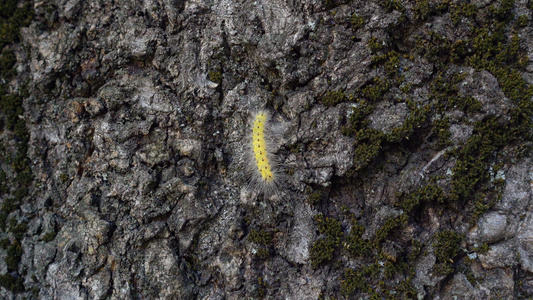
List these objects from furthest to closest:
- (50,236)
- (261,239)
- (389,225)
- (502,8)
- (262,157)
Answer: (50,236), (262,157), (261,239), (389,225), (502,8)

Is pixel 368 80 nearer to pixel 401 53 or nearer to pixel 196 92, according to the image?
pixel 401 53

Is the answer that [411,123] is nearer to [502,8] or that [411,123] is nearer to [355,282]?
[502,8]

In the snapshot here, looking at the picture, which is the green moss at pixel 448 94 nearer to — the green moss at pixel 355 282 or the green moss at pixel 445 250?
the green moss at pixel 445 250

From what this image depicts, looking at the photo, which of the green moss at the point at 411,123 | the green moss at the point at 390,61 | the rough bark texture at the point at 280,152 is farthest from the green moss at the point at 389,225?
the green moss at the point at 390,61

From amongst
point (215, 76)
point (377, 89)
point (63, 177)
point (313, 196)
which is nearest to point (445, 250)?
point (313, 196)

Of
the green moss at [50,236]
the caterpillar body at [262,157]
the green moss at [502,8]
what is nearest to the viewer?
the green moss at [502,8]

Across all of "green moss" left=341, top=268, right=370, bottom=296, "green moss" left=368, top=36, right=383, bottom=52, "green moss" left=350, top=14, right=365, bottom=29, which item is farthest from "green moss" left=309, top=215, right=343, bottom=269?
"green moss" left=350, top=14, right=365, bottom=29
